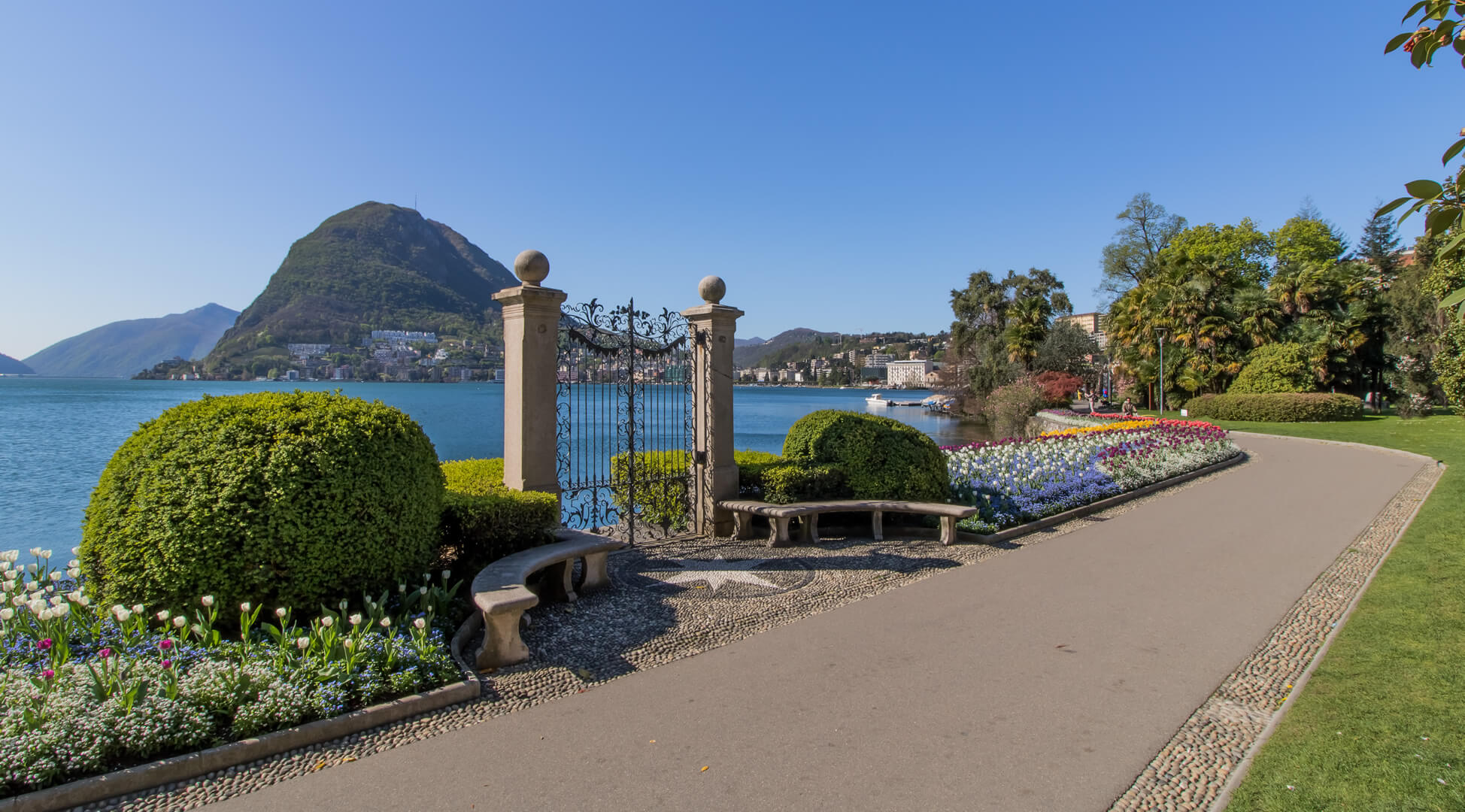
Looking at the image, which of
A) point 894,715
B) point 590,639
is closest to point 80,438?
point 590,639

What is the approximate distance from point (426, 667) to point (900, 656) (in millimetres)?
2882

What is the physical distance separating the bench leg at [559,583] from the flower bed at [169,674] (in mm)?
1294

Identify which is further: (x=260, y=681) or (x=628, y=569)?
(x=628, y=569)

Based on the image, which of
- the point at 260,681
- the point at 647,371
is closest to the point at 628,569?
the point at 647,371

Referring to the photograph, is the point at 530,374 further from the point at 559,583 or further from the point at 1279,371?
the point at 1279,371

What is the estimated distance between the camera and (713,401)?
28.7ft

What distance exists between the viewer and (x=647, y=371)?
8664 mm

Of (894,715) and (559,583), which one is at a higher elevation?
(559,583)

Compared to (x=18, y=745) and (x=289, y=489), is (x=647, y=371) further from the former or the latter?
(x=18, y=745)

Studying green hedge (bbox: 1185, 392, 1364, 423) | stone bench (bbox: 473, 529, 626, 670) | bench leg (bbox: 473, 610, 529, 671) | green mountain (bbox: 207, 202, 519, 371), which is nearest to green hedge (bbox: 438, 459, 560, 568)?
stone bench (bbox: 473, 529, 626, 670)

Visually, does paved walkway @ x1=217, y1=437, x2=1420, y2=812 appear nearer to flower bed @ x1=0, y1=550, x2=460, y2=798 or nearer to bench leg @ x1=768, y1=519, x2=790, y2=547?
flower bed @ x1=0, y1=550, x2=460, y2=798

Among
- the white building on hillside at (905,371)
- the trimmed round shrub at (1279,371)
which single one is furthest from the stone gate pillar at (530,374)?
the white building on hillside at (905,371)

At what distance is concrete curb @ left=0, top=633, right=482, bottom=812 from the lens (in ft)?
10.2

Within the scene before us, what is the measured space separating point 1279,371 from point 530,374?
35.4m
